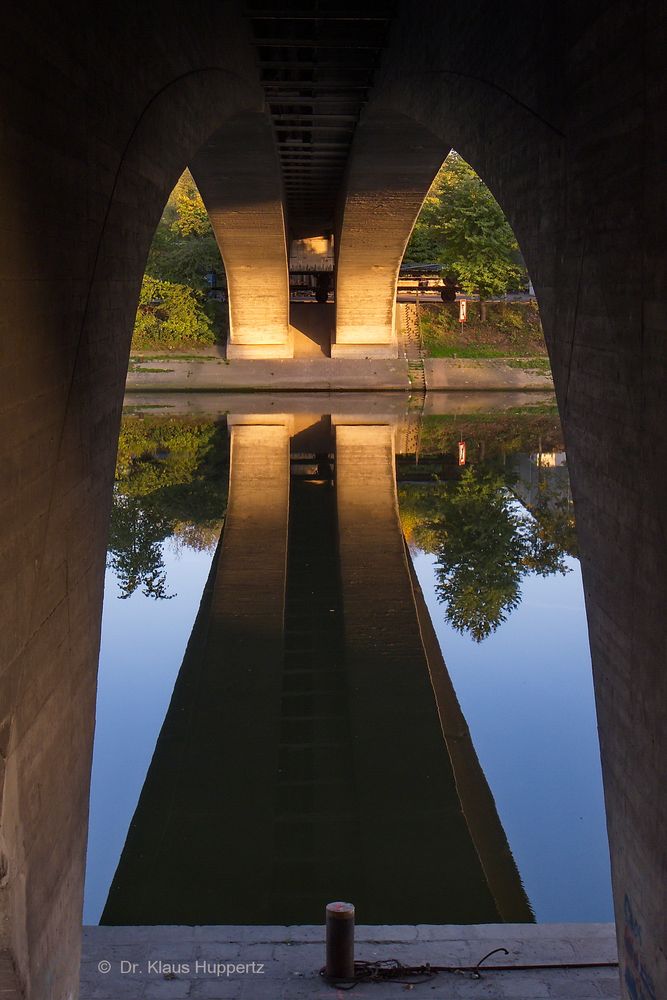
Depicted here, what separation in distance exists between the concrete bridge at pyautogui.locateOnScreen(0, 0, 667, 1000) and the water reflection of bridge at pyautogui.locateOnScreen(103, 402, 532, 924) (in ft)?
4.84

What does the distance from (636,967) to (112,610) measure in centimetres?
999

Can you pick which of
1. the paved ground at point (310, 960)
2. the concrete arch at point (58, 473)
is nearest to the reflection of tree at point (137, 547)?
the concrete arch at point (58, 473)

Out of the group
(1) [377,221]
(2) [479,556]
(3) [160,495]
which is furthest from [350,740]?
(1) [377,221]

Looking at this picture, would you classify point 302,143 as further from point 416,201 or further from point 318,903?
point 318,903

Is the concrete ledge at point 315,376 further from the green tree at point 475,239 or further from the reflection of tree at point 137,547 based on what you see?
the reflection of tree at point 137,547

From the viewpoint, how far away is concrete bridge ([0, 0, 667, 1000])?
5074mm

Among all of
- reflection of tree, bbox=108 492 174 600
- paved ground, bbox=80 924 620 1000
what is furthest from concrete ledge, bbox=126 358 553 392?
paved ground, bbox=80 924 620 1000

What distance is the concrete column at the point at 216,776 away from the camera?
7.31m

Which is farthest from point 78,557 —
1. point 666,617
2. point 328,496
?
point 328,496

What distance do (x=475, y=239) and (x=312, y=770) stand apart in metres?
33.6

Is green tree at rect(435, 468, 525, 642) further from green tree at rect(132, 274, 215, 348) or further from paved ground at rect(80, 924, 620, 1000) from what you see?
green tree at rect(132, 274, 215, 348)

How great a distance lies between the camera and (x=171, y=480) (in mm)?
22812

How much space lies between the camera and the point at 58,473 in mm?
6094

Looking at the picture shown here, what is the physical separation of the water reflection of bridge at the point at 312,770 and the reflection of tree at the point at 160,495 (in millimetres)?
1127
